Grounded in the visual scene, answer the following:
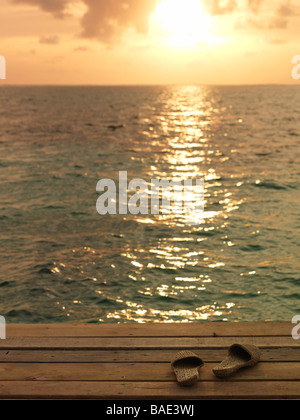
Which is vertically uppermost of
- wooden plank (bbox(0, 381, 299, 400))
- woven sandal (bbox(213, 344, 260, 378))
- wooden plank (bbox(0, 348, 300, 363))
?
woven sandal (bbox(213, 344, 260, 378))

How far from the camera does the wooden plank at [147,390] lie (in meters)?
3.89

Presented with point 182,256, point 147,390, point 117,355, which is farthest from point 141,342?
point 182,256

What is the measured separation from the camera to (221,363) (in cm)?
423

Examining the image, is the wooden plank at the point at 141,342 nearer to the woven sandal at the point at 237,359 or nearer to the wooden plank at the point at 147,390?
the woven sandal at the point at 237,359

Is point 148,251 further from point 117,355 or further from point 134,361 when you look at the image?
point 134,361

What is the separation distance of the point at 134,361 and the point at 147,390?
0.49 m

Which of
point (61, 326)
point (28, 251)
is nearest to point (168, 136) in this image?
point (28, 251)

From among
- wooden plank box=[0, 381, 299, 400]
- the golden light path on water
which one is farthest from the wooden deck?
the golden light path on water

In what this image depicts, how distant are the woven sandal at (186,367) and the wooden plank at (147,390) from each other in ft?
0.23

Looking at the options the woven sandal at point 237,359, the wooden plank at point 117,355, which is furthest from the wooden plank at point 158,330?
the woven sandal at point 237,359

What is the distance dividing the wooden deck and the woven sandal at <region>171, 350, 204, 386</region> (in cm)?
7

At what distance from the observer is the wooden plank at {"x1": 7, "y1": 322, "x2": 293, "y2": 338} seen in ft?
16.1

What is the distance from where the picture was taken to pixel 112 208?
1587cm

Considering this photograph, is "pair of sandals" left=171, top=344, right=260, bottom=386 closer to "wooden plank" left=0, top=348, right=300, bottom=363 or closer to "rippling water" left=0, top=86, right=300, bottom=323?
"wooden plank" left=0, top=348, right=300, bottom=363
